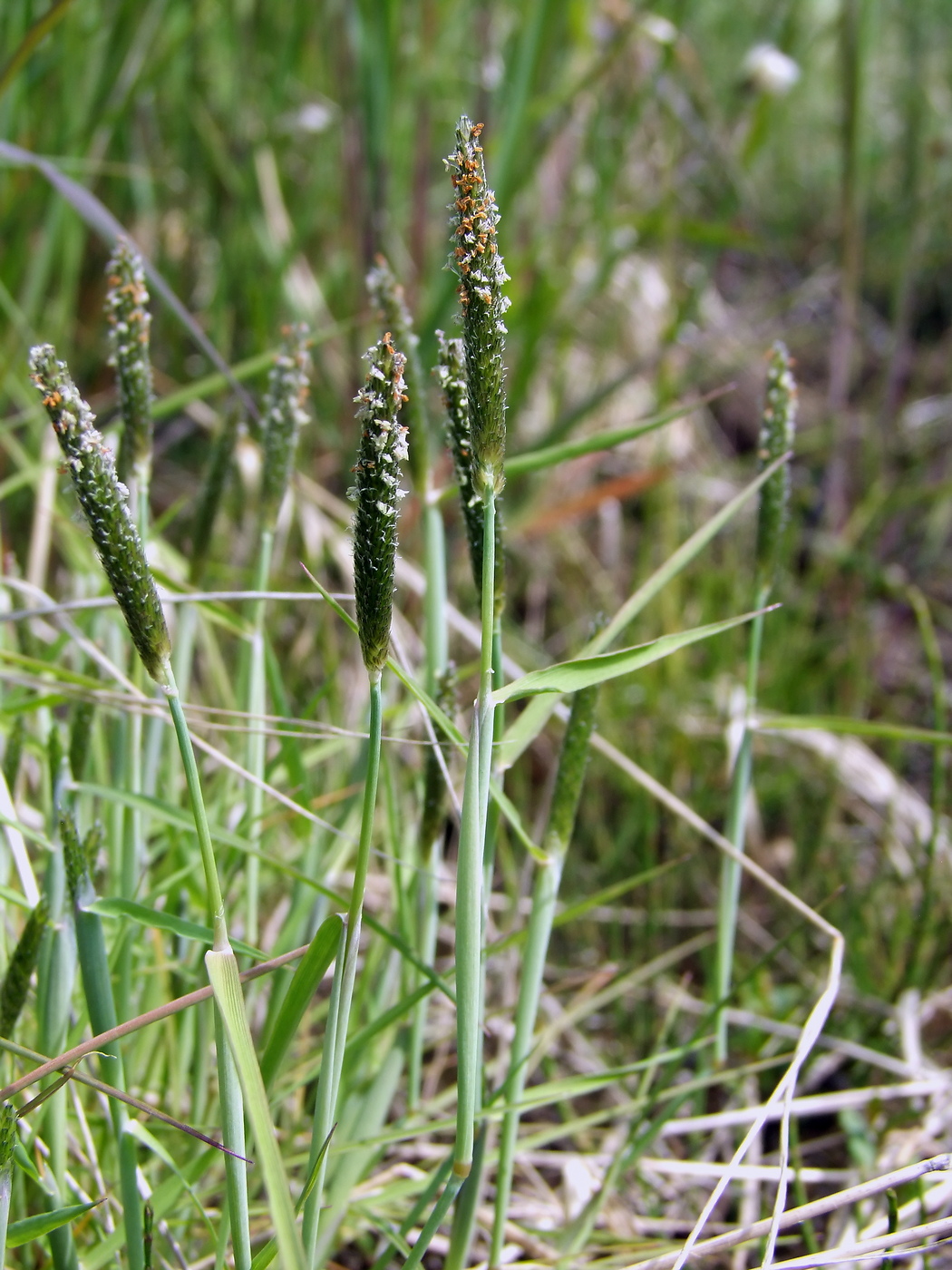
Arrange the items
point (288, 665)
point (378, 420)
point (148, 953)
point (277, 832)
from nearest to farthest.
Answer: point (378, 420), point (148, 953), point (277, 832), point (288, 665)

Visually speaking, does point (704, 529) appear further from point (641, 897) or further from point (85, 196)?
point (641, 897)

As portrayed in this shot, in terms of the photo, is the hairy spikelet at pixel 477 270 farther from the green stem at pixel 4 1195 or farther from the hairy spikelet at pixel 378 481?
the green stem at pixel 4 1195

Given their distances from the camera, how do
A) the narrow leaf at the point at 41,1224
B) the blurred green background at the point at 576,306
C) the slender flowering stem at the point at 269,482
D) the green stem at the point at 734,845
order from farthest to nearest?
the blurred green background at the point at 576,306 → the green stem at the point at 734,845 → the slender flowering stem at the point at 269,482 → the narrow leaf at the point at 41,1224

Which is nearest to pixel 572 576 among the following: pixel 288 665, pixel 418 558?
pixel 418 558

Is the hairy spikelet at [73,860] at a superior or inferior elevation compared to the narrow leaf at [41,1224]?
superior

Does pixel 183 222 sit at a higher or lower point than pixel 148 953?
higher

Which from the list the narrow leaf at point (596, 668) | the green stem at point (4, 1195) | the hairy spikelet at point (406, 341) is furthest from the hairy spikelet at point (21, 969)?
the hairy spikelet at point (406, 341)

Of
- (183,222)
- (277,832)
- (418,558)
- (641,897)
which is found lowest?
(641,897)
